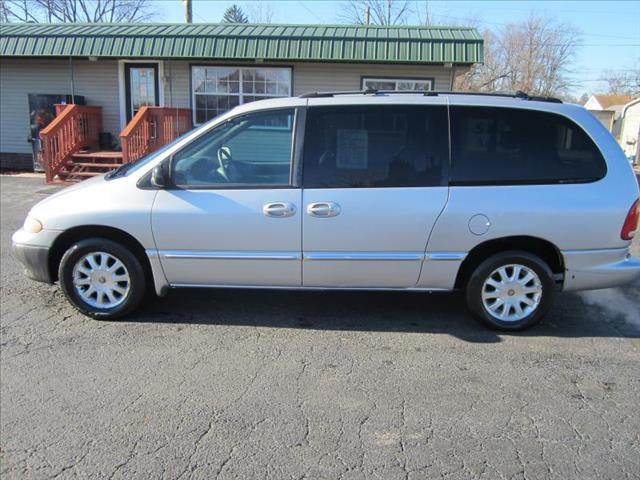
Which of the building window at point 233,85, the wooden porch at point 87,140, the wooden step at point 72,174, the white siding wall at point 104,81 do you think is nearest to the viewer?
the wooden porch at point 87,140

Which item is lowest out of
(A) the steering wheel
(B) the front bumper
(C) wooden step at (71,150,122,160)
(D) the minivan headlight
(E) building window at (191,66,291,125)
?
(C) wooden step at (71,150,122,160)

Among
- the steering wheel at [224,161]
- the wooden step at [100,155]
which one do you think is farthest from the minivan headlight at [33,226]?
the wooden step at [100,155]

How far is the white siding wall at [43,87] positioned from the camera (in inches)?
558

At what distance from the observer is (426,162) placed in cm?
425

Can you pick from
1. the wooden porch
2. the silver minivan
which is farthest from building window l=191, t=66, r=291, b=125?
the silver minivan

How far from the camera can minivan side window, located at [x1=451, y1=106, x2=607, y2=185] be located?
4.21 metres

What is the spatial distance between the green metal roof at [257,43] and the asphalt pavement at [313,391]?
864 cm

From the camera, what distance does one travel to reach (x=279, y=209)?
419 cm

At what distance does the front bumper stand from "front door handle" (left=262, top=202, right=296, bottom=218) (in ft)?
6.15

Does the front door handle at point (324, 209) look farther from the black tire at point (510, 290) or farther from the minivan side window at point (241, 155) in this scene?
the black tire at point (510, 290)

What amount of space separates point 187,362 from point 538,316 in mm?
2767

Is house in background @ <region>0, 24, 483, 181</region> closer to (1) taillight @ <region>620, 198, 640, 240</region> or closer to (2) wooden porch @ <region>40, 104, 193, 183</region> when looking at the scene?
(2) wooden porch @ <region>40, 104, 193, 183</region>

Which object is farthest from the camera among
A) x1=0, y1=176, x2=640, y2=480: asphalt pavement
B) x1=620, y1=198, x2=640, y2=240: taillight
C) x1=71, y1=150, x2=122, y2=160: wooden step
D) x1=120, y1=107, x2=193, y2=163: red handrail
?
x1=71, y1=150, x2=122, y2=160: wooden step

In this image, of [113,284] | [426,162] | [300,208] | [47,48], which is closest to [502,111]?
[426,162]
